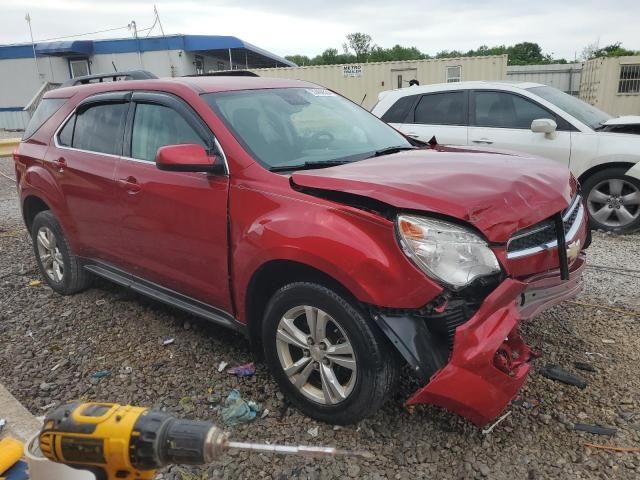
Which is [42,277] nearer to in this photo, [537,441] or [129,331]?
[129,331]

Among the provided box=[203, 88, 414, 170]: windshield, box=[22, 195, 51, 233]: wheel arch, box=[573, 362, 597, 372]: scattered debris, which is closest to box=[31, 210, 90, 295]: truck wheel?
box=[22, 195, 51, 233]: wheel arch

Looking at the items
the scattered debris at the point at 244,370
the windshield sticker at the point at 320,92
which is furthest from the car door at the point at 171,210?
the windshield sticker at the point at 320,92

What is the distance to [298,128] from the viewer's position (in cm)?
347

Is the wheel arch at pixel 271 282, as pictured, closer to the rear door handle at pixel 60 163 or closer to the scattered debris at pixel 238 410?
the scattered debris at pixel 238 410

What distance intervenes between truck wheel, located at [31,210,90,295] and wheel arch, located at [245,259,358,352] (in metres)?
2.26

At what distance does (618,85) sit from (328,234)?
717 inches

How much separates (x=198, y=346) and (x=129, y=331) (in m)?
0.68

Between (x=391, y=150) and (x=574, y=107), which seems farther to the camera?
(x=574, y=107)

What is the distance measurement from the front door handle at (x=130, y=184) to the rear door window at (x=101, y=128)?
0.93 feet

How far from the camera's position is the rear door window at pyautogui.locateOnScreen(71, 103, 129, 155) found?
392cm

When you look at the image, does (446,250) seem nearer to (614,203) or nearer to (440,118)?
(614,203)

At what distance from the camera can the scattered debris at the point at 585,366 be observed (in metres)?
3.23

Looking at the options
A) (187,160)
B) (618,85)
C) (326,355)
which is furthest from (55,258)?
(618,85)

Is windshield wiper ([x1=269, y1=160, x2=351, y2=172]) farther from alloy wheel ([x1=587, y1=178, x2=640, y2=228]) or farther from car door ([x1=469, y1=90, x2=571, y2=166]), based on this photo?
alloy wheel ([x1=587, y1=178, x2=640, y2=228])
